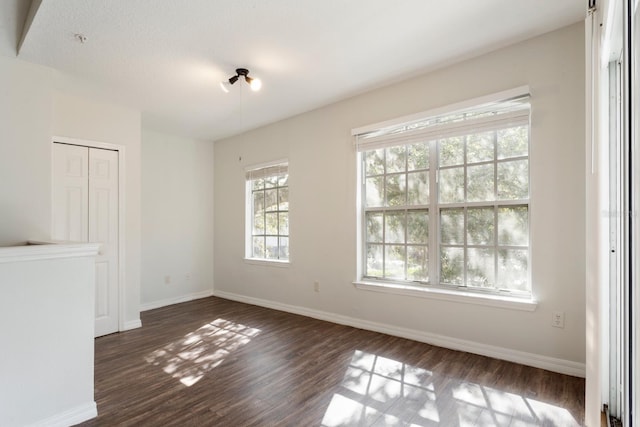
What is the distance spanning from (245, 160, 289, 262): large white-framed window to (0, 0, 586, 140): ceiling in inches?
55.8

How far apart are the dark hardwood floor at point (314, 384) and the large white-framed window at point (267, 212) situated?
1.52 meters

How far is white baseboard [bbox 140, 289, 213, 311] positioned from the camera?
15.7 ft

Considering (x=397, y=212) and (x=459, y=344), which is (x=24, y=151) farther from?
(x=459, y=344)

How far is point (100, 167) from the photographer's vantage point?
379cm

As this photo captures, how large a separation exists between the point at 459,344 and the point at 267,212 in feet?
10.2

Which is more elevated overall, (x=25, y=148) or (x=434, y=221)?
(x=25, y=148)

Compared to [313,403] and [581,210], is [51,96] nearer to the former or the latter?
[313,403]

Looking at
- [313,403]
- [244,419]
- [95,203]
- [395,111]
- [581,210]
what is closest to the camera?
[244,419]

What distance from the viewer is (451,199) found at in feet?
10.5

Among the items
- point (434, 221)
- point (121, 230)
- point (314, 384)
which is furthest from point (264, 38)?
point (121, 230)

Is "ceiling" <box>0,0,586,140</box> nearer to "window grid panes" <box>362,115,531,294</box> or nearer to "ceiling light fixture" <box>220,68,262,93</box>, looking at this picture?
"ceiling light fixture" <box>220,68,262,93</box>

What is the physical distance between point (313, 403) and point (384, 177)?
234 cm

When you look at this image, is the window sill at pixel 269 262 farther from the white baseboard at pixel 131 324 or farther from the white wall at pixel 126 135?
the white baseboard at pixel 131 324

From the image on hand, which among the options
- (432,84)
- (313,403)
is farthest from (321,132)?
(313,403)
